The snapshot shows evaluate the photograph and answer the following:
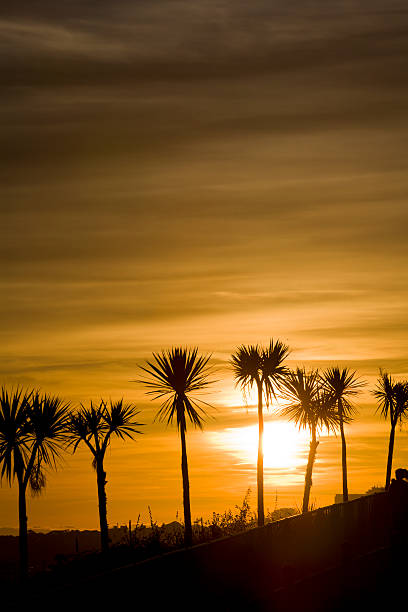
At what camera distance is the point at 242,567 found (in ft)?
56.2

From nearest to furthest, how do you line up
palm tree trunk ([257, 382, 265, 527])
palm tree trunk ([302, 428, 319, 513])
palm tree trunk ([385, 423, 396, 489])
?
palm tree trunk ([257, 382, 265, 527]) < palm tree trunk ([302, 428, 319, 513]) < palm tree trunk ([385, 423, 396, 489])

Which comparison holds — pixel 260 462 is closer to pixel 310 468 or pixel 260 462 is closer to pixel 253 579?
pixel 310 468

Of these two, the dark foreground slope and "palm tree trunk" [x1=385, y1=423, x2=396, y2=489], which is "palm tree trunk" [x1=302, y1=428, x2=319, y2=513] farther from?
the dark foreground slope

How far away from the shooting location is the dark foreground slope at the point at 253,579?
505 inches

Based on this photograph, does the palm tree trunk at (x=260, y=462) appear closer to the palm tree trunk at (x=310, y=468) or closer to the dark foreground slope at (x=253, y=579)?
the palm tree trunk at (x=310, y=468)

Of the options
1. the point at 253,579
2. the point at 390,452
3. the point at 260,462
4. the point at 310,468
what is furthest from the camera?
the point at 390,452

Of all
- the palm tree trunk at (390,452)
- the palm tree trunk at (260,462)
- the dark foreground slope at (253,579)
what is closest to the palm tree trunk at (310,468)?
the palm tree trunk at (260,462)

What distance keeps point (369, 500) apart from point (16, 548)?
65309 mm

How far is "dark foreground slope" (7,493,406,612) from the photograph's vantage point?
12816 millimetres

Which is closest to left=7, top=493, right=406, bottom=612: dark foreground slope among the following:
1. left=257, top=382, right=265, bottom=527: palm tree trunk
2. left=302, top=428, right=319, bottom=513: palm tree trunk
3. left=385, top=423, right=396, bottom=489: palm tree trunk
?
left=257, top=382, right=265, bottom=527: palm tree trunk

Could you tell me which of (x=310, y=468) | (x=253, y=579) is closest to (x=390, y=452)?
(x=310, y=468)

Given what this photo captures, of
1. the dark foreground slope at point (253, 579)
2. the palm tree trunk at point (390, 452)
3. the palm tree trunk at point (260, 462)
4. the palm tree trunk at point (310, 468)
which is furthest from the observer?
the palm tree trunk at point (390, 452)

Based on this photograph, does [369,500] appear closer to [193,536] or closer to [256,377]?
[193,536]

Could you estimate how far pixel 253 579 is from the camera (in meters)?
17.4
